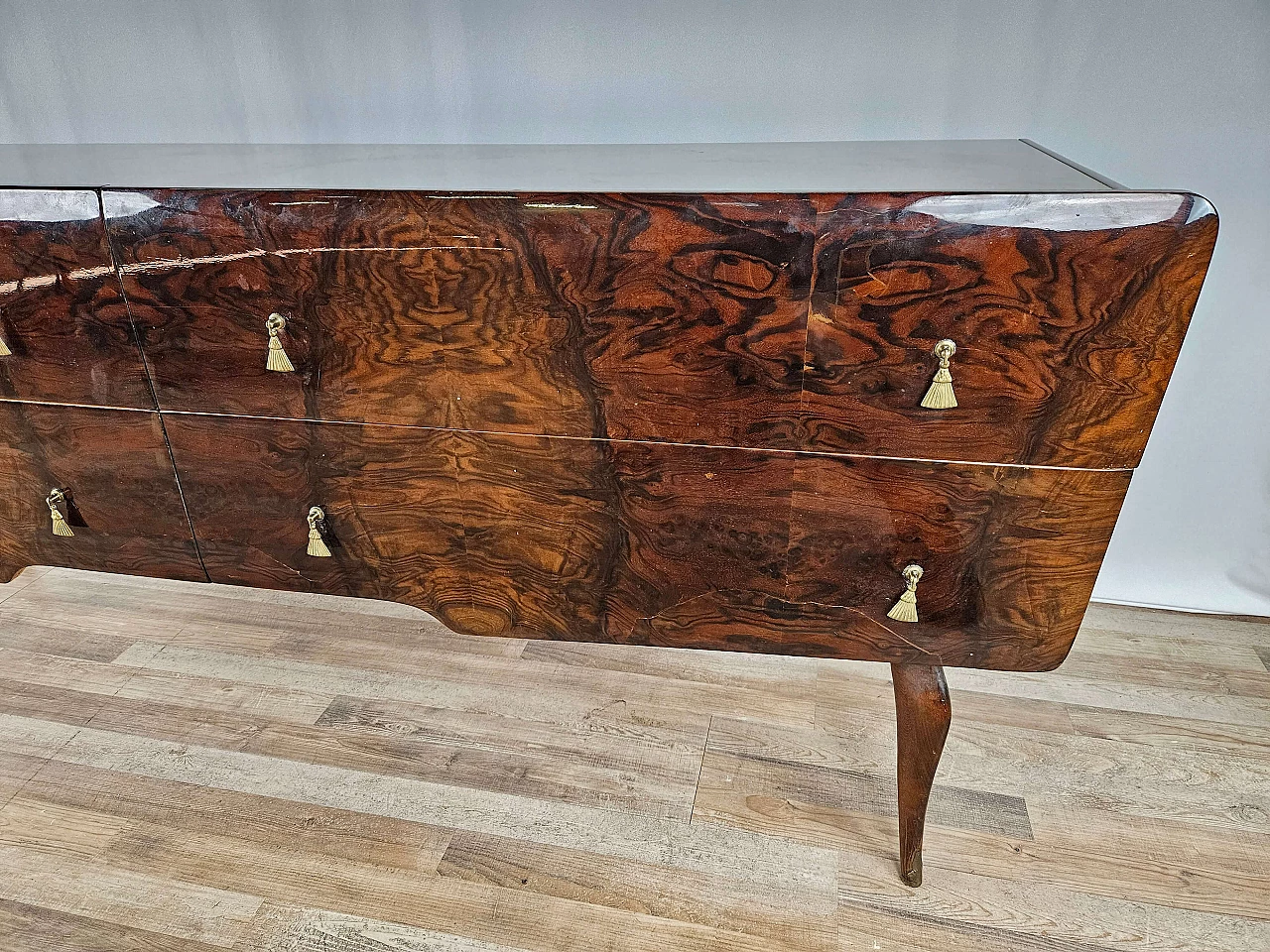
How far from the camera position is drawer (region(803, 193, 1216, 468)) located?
803 mm

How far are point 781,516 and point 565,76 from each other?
0.98 m

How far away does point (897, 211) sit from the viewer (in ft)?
2.70

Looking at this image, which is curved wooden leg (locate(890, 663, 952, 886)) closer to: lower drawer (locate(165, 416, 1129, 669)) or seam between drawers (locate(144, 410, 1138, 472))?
lower drawer (locate(165, 416, 1129, 669))

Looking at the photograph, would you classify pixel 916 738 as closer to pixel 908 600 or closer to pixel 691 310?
pixel 908 600

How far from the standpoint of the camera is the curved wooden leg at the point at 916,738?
3.50ft

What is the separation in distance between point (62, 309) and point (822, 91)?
3.93 ft

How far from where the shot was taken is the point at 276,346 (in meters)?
1.01

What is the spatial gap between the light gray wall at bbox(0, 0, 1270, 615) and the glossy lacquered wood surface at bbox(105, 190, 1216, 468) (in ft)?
2.43

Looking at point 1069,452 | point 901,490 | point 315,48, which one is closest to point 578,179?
point 901,490

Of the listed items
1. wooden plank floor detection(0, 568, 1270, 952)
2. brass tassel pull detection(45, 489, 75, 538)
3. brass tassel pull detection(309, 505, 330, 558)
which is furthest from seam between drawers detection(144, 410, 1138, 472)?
wooden plank floor detection(0, 568, 1270, 952)

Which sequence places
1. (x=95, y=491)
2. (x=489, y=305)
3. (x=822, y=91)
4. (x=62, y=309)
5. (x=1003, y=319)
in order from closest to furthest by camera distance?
(x=1003, y=319) < (x=489, y=305) < (x=62, y=309) < (x=95, y=491) < (x=822, y=91)

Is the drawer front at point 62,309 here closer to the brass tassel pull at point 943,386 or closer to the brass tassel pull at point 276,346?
the brass tassel pull at point 276,346

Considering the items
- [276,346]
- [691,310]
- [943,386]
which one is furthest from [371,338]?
[943,386]

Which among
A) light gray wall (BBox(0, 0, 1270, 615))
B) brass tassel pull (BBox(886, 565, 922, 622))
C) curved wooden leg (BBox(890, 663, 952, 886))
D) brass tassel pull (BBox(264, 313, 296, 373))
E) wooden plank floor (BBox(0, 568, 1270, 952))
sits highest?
light gray wall (BBox(0, 0, 1270, 615))
